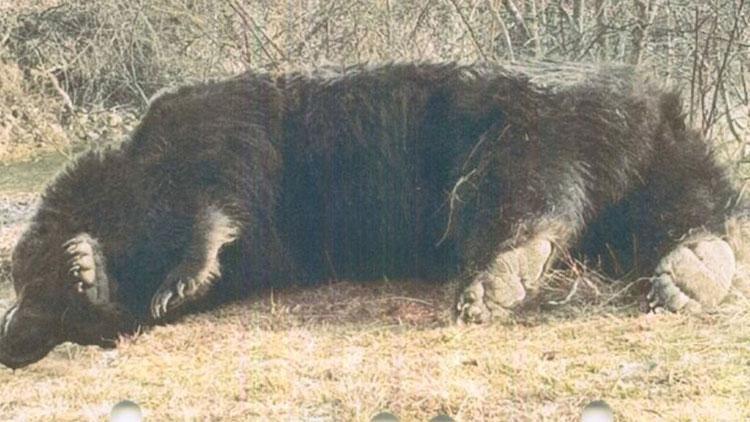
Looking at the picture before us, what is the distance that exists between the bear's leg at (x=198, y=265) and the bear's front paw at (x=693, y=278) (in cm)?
120

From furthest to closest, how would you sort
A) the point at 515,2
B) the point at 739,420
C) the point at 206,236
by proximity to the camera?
1. the point at 515,2
2. the point at 206,236
3. the point at 739,420

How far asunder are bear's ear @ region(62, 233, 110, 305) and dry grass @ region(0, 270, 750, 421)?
23 centimetres

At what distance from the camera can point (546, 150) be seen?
11.0 ft

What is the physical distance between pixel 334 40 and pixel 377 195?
1.78 feet

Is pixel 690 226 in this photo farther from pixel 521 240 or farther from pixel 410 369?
pixel 410 369

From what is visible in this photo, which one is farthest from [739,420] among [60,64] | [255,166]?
[60,64]

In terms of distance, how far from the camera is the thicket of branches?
12.3 ft

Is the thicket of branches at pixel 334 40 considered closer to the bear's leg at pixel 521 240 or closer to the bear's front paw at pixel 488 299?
the bear's leg at pixel 521 240

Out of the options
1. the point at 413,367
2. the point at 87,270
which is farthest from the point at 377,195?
the point at 413,367

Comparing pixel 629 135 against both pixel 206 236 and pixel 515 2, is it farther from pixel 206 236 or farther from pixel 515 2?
pixel 206 236

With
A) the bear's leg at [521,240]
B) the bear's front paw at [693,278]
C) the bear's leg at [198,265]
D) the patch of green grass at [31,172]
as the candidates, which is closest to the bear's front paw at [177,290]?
the bear's leg at [198,265]

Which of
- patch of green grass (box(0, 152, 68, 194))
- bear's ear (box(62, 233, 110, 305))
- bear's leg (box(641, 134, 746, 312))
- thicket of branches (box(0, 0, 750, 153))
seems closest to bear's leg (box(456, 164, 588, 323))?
bear's leg (box(641, 134, 746, 312))

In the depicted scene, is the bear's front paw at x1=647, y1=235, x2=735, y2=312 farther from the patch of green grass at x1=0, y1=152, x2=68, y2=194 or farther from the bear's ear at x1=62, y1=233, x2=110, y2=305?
the patch of green grass at x1=0, y1=152, x2=68, y2=194

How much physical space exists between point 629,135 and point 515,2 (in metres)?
0.90
